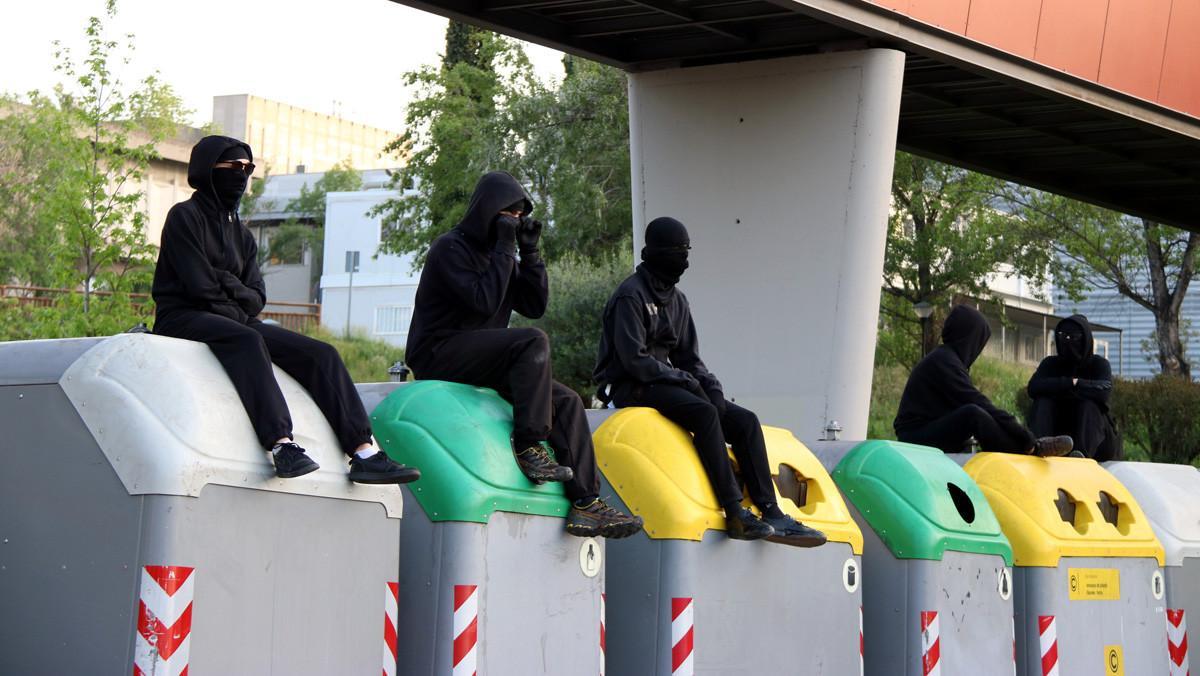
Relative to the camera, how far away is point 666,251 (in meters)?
7.82

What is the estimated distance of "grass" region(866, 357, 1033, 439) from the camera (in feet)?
106

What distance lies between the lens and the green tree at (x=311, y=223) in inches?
2835

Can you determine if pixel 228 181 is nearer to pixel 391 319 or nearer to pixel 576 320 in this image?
pixel 576 320

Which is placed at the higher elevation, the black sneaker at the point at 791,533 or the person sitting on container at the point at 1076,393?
the person sitting on container at the point at 1076,393

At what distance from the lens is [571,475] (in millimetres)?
6293

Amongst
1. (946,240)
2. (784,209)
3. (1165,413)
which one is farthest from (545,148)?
(784,209)

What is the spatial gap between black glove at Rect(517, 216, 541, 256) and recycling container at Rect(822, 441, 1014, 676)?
255 cm

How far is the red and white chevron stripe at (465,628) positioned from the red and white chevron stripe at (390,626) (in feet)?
0.80

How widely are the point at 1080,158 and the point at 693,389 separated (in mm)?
13464

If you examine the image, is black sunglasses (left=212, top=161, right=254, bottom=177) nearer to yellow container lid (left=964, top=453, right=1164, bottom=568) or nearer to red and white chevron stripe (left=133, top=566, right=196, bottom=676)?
red and white chevron stripe (left=133, top=566, right=196, bottom=676)

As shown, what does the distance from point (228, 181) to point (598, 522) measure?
195cm

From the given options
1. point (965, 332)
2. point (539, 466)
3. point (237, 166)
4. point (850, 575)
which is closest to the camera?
point (237, 166)

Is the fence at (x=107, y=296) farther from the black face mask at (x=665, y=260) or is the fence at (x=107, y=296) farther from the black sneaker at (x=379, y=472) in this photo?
the black sneaker at (x=379, y=472)

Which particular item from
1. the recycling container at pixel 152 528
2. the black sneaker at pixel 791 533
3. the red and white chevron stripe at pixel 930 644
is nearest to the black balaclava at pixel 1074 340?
the red and white chevron stripe at pixel 930 644
